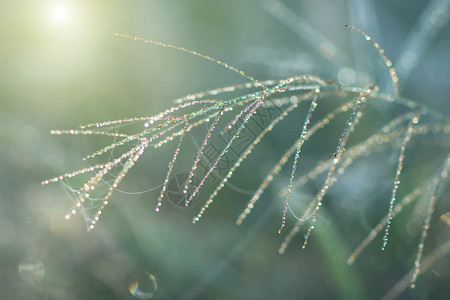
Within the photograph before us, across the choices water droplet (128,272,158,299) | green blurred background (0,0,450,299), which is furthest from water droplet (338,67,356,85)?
water droplet (128,272,158,299)

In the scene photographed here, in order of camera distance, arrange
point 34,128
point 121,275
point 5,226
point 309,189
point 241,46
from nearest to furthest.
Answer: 1. point 121,275
2. point 5,226
3. point 309,189
4. point 34,128
5. point 241,46

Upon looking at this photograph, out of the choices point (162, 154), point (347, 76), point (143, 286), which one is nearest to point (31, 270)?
point (143, 286)

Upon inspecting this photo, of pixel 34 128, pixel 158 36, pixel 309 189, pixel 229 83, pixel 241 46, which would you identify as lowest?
pixel 309 189

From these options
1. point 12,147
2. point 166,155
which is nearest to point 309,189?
point 166,155

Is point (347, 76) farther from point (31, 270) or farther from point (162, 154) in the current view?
point (31, 270)

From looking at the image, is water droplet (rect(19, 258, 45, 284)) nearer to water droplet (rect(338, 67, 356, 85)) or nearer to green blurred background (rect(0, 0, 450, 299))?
green blurred background (rect(0, 0, 450, 299))

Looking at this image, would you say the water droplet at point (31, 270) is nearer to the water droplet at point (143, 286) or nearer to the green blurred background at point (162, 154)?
the green blurred background at point (162, 154)

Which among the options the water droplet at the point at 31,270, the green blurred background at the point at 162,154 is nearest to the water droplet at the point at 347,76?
the green blurred background at the point at 162,154

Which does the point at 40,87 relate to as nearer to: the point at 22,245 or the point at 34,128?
the point at 34,128
